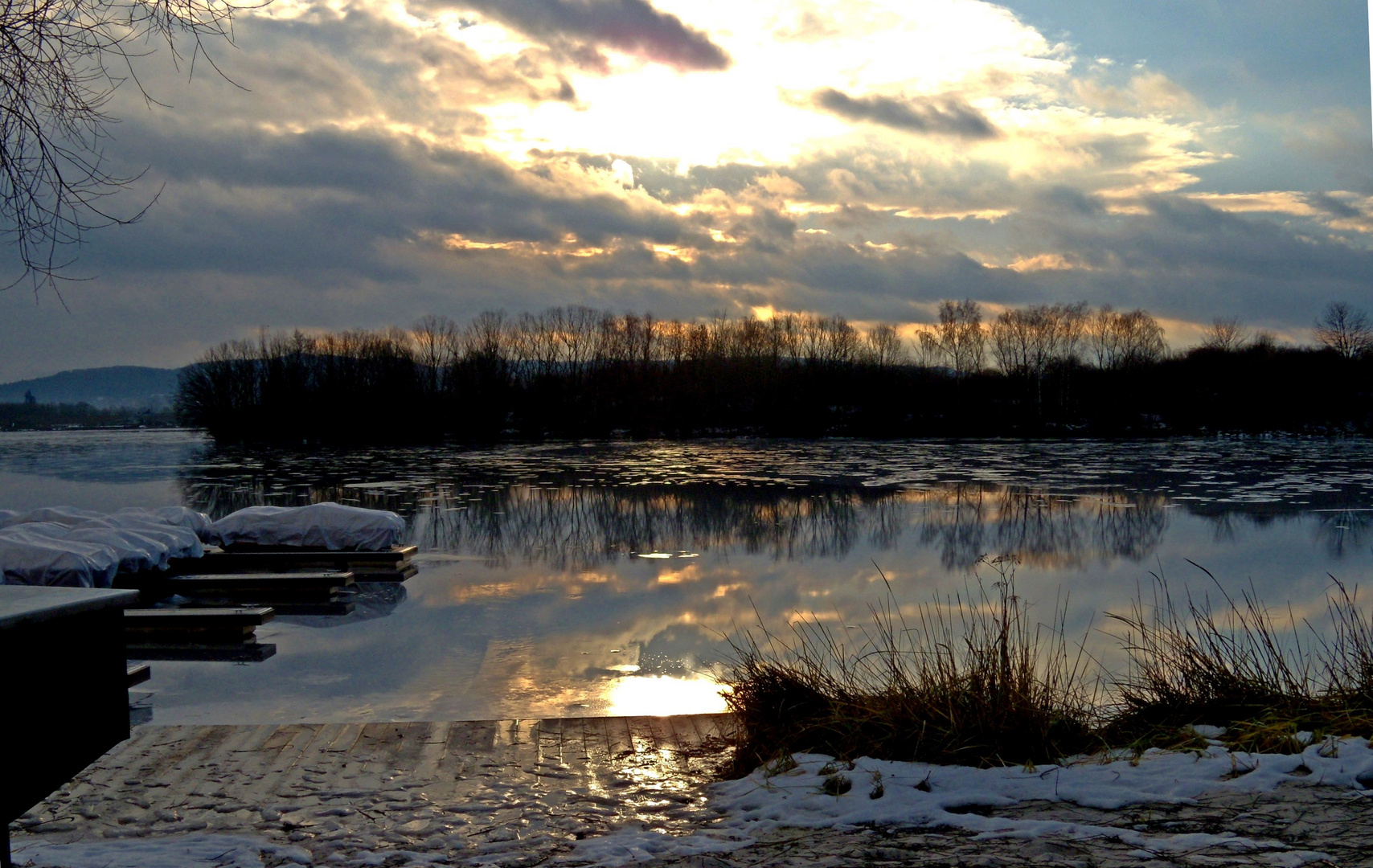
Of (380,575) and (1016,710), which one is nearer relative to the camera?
(1016,710)

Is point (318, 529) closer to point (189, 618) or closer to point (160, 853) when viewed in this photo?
point (189, 618)

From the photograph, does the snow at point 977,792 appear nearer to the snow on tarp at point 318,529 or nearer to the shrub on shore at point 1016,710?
the shrub on shore at point 1016,710

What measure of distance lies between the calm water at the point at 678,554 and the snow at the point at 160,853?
2.33 m

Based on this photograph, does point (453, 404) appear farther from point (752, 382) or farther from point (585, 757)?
point (585, 757)

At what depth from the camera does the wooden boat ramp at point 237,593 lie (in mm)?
7992

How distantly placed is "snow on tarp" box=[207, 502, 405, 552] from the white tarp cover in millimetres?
491

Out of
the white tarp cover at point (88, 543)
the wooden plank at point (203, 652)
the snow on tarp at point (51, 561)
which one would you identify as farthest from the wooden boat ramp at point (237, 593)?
the snow on tarp at point (51, 561)

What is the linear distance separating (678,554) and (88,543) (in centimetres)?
676

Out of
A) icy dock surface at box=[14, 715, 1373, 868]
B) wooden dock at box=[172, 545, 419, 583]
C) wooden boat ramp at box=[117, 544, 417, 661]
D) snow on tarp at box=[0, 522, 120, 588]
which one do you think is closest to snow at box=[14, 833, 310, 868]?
icy dock surface at box=[14, 715, 1373, 868]

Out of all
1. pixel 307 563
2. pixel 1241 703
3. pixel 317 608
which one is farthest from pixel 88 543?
pixel 1241 703

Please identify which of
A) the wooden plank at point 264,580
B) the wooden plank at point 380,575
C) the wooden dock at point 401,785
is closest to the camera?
the wooden dock at point 401,785

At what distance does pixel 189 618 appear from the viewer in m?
8.05

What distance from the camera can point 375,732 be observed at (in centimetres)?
512

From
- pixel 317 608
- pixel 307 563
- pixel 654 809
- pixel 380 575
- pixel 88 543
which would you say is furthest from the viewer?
pixel 307 563
